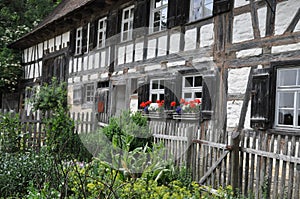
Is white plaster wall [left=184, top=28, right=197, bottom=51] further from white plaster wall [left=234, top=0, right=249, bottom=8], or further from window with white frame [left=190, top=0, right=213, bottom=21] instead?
white plaster wall [left=234, top=0, right=249, bottom=8]

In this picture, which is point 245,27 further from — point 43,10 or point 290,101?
point 43,10

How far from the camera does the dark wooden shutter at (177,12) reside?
8896 millimetres

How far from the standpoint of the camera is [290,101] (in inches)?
259

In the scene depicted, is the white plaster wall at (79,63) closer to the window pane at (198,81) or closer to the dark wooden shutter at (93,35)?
the dark wooden shutter at (93,35)

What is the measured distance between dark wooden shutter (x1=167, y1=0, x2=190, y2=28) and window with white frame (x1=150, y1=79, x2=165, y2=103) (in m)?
1.54

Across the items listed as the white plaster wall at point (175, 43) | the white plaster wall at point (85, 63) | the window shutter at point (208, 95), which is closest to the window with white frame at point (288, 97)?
the window shutter at point (208, 95)

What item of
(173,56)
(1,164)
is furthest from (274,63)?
(1,164)

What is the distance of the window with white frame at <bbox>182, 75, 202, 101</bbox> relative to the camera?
8.51 m

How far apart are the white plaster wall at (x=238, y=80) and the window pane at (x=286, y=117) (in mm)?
867

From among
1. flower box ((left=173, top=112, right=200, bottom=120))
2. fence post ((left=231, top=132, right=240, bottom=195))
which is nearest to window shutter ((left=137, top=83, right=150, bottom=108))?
flower box ((left=173, top=112, right=200, bottom=120))

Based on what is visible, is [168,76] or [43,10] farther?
[43,10]

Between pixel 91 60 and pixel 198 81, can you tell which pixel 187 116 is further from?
pixel 91 60

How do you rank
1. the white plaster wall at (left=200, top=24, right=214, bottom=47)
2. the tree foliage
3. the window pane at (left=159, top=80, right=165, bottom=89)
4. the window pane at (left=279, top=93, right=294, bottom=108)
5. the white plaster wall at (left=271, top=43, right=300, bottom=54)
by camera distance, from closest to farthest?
1. the white plaster wall at (left=271, top=43, right=300, bottom=54)
2. the window pane at (left=279, top=93, right=294, bottom=108)
3. the white plaster wall at (left=200, top=24, right=214, bottom=47)
4. the window pane at (left=159, top=80, right=165, bottom=89)
5. the tree foliage

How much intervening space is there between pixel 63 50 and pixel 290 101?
1147 cm
